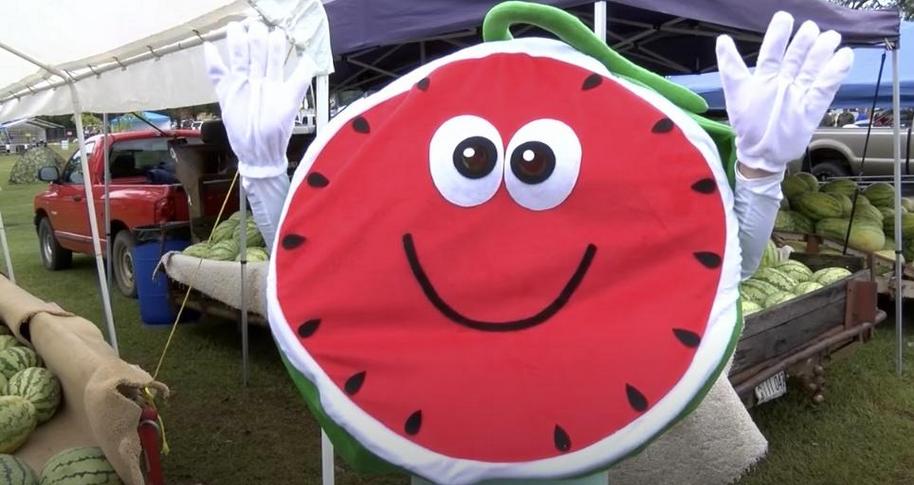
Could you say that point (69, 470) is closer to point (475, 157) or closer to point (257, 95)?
point (257, 95)

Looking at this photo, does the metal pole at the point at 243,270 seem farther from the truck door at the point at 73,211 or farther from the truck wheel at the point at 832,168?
the truck wheel at the point at 832,168

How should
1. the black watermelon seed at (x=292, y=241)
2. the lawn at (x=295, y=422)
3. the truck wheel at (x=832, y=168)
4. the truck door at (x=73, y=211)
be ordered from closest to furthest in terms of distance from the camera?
1. the black watermelon seed at (x=292, y=241)
2. the lawn at (x=295, y=422)
3. the truck door at (x=73, y=211)
4. the truck wheel at (x=832, y=168)

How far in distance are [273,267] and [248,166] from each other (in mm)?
291

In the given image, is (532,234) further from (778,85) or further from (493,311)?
(778,85)

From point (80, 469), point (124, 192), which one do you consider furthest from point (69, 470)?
point (124, 192)

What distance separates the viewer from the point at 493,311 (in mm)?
1702

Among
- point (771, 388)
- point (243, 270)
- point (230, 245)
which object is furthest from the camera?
point (230, 245)

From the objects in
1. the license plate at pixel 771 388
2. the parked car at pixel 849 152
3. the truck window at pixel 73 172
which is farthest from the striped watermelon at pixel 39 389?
the parked car at pixel 849 152

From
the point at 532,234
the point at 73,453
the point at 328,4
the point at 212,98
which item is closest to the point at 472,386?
the point at 532,234

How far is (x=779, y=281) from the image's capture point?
15.2ft

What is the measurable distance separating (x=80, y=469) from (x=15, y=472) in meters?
0.28

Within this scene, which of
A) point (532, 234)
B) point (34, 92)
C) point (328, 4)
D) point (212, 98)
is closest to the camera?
point (532, 234)

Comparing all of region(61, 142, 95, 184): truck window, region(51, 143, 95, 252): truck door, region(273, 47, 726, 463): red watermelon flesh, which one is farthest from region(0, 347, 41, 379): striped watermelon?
region(61, 142, 95, 184): truck window

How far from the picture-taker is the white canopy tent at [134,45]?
289 cm
